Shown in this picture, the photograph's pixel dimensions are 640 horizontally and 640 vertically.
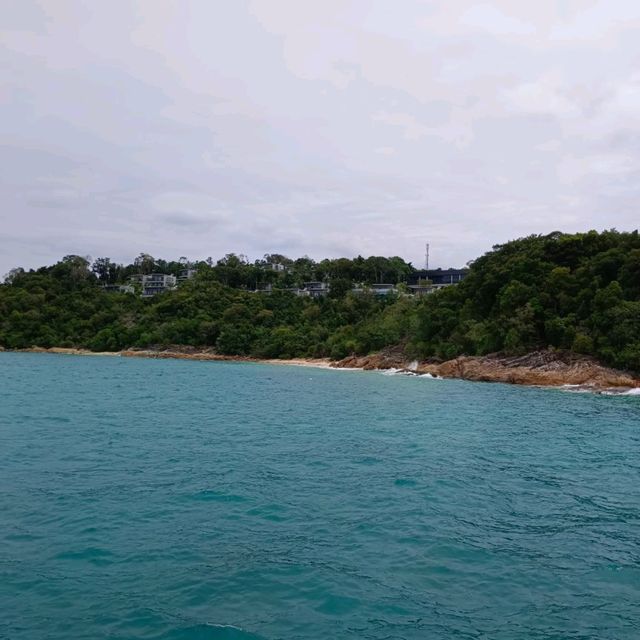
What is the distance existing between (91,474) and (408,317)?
76.1m

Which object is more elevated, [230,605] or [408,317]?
[408,317]

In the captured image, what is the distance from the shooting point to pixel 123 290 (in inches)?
5856

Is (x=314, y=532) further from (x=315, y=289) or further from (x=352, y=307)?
(x=315, y=289)

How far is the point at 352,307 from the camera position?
110375 mm

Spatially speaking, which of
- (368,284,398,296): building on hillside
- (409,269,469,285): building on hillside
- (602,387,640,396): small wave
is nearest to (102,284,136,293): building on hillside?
(368,284,398,296): building on hillside

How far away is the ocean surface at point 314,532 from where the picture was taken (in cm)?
862

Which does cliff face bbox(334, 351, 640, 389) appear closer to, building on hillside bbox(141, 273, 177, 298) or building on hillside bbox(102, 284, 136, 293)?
building on hillside bbox(102, 284, 136, 293)

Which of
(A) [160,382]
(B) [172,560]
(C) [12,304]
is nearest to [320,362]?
(A) [160,382]

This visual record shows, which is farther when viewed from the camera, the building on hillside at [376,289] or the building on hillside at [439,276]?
the building on hillside at [439,276]

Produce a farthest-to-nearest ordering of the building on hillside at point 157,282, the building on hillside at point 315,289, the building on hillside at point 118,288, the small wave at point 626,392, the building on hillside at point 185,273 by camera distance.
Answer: the building on hillside at point 185,273 < the building on hillside at point 157,282 < the building on hillside at point 118,288 < the building on hillside at point 315,289 < the small wave at point 626,392

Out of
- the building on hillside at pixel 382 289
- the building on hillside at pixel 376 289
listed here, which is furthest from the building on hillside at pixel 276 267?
the building on hillside at pixel 382 289

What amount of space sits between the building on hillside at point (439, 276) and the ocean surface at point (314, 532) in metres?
112

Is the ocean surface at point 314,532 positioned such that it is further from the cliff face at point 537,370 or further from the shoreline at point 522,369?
the cliff face at point 537,370

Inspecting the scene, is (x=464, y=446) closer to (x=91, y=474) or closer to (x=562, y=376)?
(x=91, y=474)
